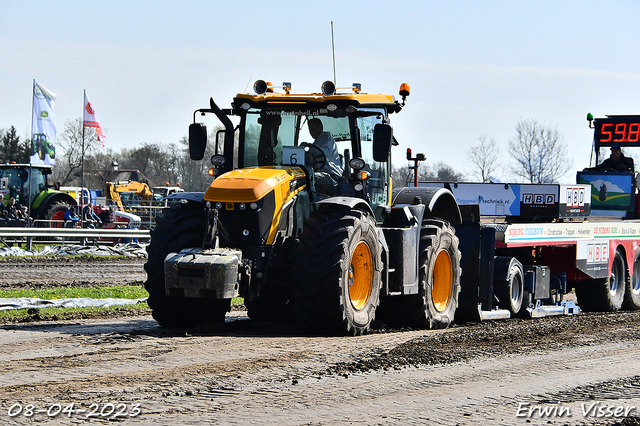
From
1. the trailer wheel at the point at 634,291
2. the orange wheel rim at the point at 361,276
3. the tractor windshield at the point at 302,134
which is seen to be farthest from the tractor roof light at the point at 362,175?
the trailer wheel at the point at 634,291

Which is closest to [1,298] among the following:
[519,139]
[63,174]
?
[519,139]

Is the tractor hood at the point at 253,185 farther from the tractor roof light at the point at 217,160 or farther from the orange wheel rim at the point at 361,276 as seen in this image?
the orange wheel rim at the point at 361,276

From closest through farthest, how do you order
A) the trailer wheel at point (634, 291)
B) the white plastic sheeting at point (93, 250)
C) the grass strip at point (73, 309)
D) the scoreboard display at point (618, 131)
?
the grass strip at point (73, 309) < the trailer wheel at point (634, 291) < the scoreboard display at point (618, 131) < the white plastic sheeting at point (93, 250)

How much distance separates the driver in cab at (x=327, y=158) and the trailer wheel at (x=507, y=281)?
3542 millimetres

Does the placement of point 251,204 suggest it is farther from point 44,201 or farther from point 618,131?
point 44,201

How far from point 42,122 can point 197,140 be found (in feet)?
66.0

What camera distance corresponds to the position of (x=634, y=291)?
1627cm

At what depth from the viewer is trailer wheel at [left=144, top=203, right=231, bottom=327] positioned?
9500mm

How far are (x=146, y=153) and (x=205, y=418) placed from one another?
8474 cm

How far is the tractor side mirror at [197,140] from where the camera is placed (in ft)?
33.3

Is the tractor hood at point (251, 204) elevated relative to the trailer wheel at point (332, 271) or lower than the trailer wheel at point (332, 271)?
elevated

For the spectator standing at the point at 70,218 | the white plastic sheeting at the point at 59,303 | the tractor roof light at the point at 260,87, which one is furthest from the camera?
the spectator standing at the point at 70,218

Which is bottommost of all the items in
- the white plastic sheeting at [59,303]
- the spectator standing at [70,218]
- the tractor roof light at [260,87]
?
the white plastic sheeting at [59,303]

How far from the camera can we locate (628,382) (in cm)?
722
